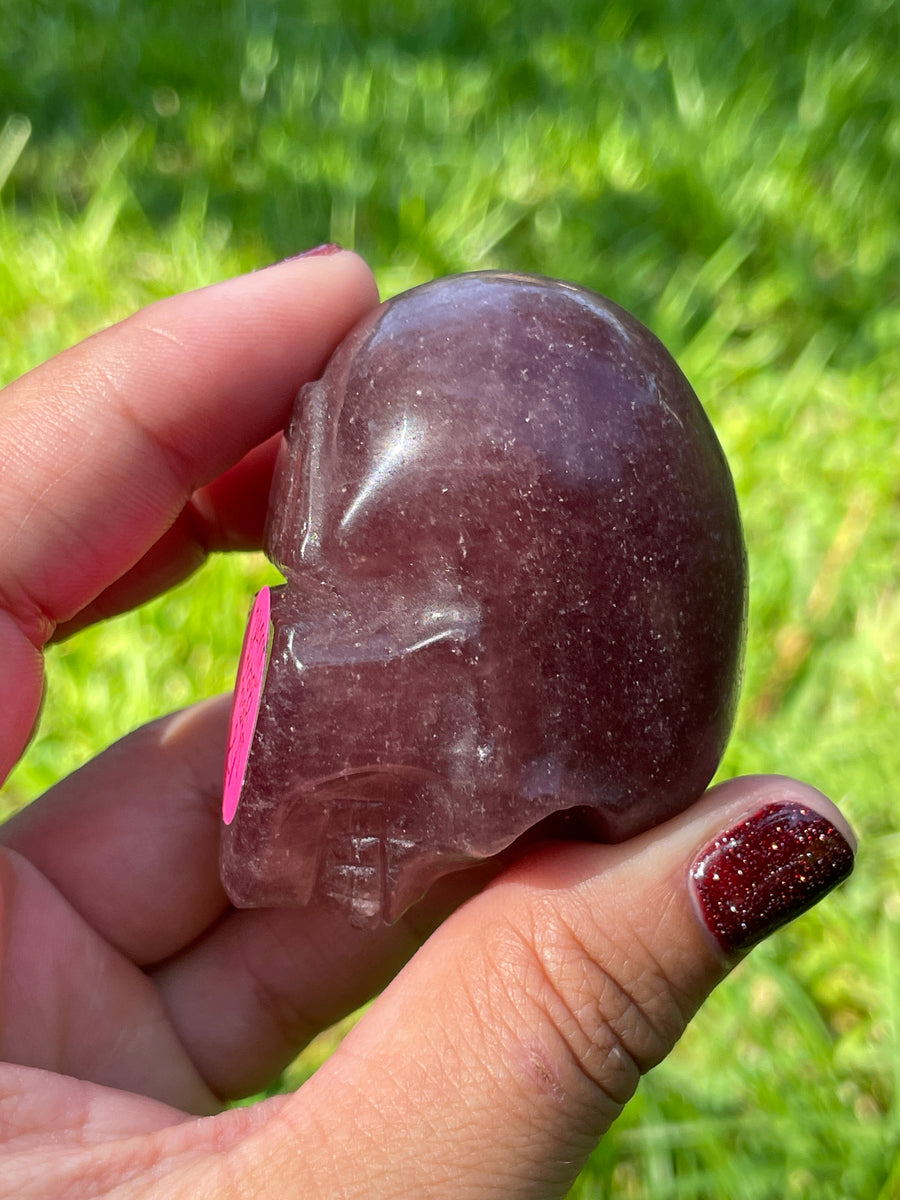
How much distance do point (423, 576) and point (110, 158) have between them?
2684 millimetres

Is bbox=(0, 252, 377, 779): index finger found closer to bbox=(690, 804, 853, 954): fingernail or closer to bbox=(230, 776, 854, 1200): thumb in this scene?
bbox=(230, 776, 854, 1200): thumb

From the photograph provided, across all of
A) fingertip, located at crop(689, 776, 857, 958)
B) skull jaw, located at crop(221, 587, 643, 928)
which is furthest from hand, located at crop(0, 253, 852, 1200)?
skull jaw, located at crop(221, 587, 643, 928)

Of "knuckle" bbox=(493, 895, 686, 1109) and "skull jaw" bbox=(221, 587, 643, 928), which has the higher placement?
"skull jaw" bbox=(221, 587, 643, 928)

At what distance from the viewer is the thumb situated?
1208 millimetres

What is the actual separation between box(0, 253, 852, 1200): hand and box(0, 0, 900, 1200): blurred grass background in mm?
359

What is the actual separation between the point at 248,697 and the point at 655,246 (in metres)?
2.17

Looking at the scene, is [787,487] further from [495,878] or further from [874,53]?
[874,53]

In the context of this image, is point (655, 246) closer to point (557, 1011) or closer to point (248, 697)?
point (248, 697)

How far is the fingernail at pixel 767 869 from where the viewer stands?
3.96 ft

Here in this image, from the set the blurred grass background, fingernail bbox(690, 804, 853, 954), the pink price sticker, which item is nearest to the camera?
fingernail bbox(690, 804, 853, 954)

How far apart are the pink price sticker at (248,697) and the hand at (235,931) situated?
0.96 feet

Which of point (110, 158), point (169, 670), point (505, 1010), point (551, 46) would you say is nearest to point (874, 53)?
point (551, 46)

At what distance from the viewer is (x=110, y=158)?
345 cm

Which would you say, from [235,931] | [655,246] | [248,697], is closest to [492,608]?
[248,697]
